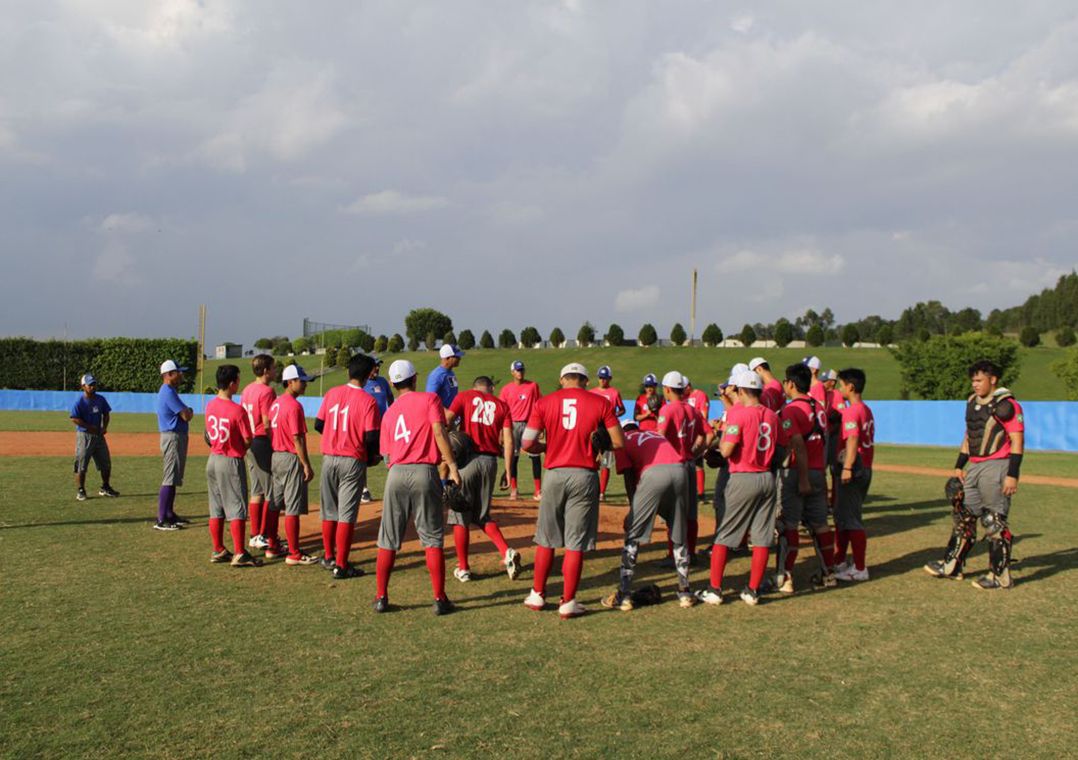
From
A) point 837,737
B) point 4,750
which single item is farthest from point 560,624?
point 4,750

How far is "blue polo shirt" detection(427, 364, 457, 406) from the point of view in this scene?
961 centimetres

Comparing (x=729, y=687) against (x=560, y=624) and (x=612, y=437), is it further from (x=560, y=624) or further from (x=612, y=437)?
(x=612, y=437)

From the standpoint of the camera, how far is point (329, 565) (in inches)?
327

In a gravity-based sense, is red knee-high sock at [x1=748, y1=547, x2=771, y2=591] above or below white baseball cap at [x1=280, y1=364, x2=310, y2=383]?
below

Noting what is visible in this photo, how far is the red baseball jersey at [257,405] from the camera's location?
8.99 meters

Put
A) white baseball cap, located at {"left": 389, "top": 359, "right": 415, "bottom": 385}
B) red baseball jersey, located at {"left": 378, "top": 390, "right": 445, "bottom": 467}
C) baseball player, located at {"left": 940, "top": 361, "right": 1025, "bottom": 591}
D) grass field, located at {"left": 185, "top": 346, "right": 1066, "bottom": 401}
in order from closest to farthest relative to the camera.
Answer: red baseball jersey, located at {"left": 378, "top": 390, "right": 445, "bottom": 467} < white baseball cap, located at {"left": 389, "top": 359, "right": 415, "bottom": 385} < baseball player, located at {"left": 940, "top": 361, "right": 1025, "bottom": 591} < grass field, located at {"left": 185, "top": 346, "right": 1066, "bottom": 401}

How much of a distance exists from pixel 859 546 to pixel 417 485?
15.1 feet

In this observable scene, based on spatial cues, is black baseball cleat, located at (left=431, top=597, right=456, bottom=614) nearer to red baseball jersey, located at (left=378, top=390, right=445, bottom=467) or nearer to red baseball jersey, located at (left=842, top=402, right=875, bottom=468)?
red baseball jersey, located at (left=378, top=390, right=445, bottom=467)

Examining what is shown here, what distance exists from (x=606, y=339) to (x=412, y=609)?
268 ft

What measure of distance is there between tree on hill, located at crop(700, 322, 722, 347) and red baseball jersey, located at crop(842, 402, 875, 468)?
76923mm

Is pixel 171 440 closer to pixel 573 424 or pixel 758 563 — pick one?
pixel 573 424

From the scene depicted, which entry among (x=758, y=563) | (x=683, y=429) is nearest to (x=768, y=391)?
(x=683, y=429)

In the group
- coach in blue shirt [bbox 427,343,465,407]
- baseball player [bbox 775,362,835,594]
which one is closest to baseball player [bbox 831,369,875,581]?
baseball player [bbox 775,362,835,594]

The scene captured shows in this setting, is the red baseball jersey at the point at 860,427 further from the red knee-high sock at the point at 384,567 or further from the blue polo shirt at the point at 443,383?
the red knee-high sock at the point at 384,567
